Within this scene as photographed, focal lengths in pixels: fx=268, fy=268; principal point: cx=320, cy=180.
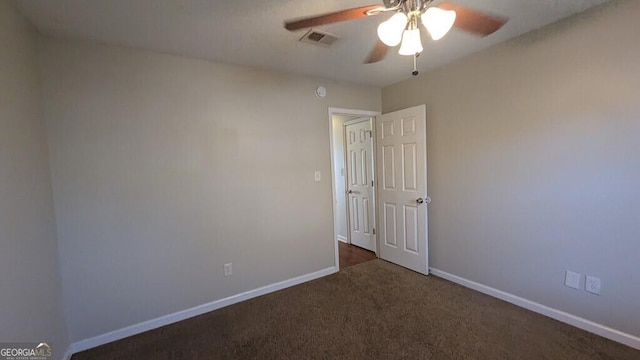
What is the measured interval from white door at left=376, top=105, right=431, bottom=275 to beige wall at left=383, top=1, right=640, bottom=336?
192 mm

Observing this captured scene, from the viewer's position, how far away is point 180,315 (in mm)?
2375

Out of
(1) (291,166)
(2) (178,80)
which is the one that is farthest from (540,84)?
(2) (178,80)

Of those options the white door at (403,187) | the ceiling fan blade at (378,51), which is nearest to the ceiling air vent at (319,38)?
the ceiling fan blade at (378,51)

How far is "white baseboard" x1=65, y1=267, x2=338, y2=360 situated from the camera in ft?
6.71

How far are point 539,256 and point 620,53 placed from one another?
1.57m

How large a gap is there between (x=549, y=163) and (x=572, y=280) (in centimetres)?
92

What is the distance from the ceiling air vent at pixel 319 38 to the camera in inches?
80.1

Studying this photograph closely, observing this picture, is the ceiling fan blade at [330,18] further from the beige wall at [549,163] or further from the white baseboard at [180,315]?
the white baseboard at [180,315]

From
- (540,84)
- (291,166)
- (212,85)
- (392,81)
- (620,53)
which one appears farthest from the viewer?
(392,81)

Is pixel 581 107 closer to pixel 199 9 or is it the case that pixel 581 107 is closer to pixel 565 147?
pixel 565 147

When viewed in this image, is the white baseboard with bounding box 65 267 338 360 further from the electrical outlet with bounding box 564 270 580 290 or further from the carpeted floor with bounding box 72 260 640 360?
the electrical outlet with bounding box 564 270 580 290

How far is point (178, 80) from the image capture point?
233cm

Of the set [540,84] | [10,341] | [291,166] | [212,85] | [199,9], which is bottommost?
[10,341]

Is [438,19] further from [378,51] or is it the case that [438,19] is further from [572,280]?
[572,280]
